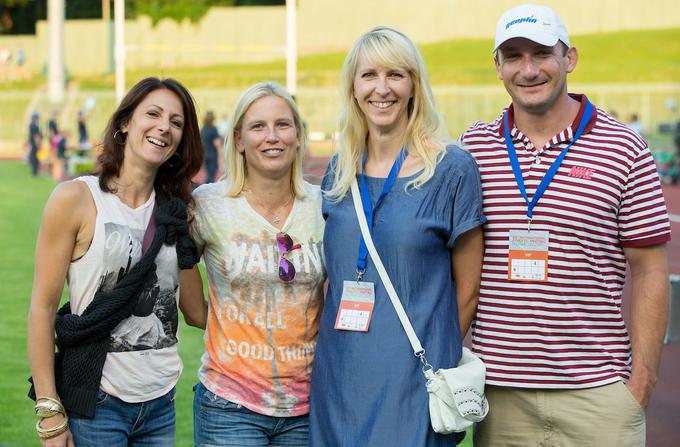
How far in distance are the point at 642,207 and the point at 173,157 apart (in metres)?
1.67

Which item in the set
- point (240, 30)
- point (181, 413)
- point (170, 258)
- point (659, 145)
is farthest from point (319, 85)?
point (170, 258)

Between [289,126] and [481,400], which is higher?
[289,126]

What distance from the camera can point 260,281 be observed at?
12.1 ft

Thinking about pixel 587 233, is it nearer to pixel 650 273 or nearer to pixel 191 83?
pixel 650 273

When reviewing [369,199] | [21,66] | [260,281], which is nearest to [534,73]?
[369,199]

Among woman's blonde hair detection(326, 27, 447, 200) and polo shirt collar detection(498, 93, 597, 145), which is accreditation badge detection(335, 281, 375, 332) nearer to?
woman's blonde hair detection(326, 27, 447, 200)

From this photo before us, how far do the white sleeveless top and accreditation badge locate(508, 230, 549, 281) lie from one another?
1.18 metres

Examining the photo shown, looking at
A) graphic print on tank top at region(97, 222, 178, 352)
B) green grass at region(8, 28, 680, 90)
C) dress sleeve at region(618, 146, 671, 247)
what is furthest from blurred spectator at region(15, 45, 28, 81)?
dress sleeve at region(618, 146, 671, 247)

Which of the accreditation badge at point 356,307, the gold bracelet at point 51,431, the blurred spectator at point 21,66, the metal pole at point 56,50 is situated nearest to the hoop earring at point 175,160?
the accreditation badge at point 356,307

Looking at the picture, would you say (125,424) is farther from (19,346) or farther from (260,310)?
(19,346)

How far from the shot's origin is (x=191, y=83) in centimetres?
5181

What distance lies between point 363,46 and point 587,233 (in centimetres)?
97

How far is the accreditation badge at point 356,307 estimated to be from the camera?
3.37 m

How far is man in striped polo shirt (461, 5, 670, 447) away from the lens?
135 inches
